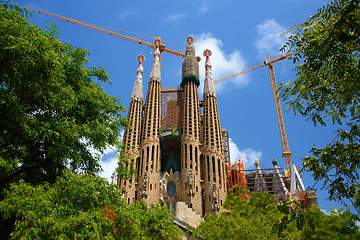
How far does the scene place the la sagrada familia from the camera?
156 ft

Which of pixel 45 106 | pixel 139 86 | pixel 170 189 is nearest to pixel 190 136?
pixel 170 189

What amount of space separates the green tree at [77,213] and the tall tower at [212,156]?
33752 millimetres

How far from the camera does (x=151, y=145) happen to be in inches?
2035

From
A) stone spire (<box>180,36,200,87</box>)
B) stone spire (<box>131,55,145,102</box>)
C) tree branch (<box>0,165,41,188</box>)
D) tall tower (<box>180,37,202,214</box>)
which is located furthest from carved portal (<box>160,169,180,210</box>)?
tree branch (<box>0,165,41,188</box>)

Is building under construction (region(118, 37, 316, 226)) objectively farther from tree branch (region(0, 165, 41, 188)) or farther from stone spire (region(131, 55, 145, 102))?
tree branch (region(0, 165, 41, 188))

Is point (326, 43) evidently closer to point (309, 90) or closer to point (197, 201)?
point (309, 90)

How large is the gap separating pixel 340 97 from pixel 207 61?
194ft

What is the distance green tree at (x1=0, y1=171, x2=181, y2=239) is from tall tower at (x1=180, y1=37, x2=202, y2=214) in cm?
3334

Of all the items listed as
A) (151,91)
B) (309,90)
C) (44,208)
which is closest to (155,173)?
(151,91)

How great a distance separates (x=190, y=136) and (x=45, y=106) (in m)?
39.9

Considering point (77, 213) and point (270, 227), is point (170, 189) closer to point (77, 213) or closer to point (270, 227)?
point (270, 227)

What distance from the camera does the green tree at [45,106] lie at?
11.2m

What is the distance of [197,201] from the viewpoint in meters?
46.9

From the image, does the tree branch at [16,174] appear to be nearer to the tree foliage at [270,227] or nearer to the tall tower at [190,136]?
the tree foliage at [270,227]
